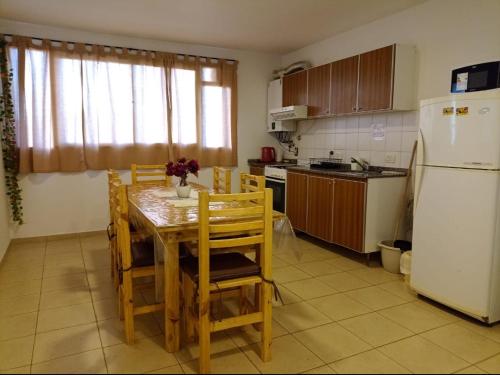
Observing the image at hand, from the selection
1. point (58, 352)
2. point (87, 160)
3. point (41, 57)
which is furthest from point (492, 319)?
point (41, 57)

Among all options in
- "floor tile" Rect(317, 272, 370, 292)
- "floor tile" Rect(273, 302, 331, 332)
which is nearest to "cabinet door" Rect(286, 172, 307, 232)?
"floor tile" Rect(317, 272, 370, 292)

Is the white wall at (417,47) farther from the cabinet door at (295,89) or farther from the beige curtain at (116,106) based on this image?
the beige curtain at (116,106)

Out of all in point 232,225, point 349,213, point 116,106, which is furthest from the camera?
point 116,106

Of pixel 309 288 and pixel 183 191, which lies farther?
pixel 309 288

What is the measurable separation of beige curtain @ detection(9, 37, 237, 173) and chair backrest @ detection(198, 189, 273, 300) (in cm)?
301

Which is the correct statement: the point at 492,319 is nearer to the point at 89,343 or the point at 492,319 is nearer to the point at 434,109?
the point at 434,109

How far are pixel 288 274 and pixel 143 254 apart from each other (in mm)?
1464

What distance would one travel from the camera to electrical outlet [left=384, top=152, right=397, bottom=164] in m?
3.72

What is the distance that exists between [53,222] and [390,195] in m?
3.88

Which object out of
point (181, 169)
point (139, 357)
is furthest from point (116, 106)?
point (139, 357)

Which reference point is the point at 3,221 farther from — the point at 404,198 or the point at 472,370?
the point at 472,370

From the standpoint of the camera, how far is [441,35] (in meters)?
3.24

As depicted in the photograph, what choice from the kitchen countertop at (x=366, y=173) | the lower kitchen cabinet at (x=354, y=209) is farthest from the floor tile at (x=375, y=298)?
the kitchen countertop at (x=366, y=173)

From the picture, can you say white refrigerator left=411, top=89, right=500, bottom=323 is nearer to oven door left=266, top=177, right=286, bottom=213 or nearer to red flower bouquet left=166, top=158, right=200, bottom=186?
red flower bouquet left=166, top=158, right=200, bottom=186
